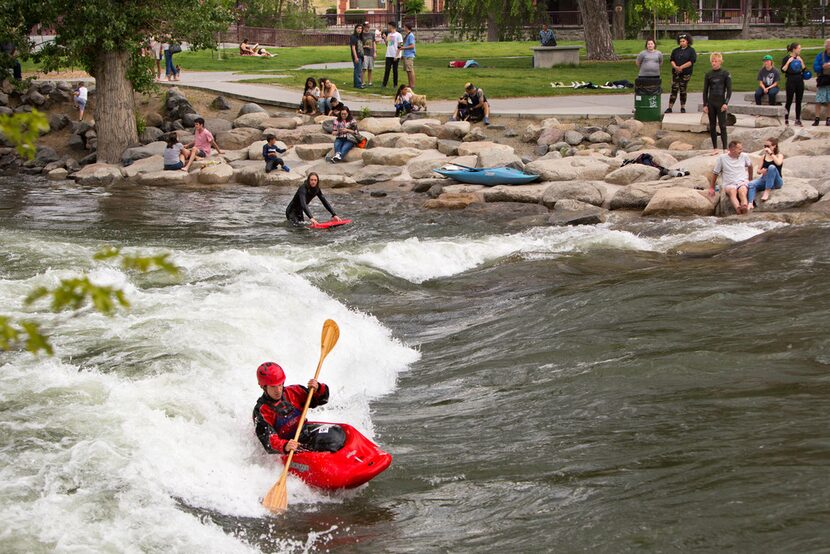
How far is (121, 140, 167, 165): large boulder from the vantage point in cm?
2209

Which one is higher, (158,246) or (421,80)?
(421,80)

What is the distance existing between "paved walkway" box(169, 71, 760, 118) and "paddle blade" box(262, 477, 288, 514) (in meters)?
16.5

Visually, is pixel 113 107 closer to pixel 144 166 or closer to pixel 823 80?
pixel 144 166

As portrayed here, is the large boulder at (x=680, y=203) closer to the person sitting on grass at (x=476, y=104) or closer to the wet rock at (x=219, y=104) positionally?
the person sitting on grass at (x=476, y=104)

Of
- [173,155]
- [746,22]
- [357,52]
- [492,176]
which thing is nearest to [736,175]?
[492,176]

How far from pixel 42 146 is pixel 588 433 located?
19.6 metres

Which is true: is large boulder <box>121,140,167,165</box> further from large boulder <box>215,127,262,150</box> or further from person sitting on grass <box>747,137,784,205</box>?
person sitting on grass <box>747,137,784,205</box>

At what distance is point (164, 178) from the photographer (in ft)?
68.7

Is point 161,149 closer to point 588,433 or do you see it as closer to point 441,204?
point 441,204

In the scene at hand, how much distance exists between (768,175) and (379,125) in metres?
9.45

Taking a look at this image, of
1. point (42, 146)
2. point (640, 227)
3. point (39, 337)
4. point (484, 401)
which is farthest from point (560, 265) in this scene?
point (42, 146)

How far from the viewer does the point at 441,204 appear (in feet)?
58.0

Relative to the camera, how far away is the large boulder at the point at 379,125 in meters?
22.3

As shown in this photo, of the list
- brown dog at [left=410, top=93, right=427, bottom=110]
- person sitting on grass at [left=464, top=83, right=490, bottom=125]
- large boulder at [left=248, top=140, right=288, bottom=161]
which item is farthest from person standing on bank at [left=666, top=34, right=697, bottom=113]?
large boulder at [left=248, top=140, right=288, bottom=161]
